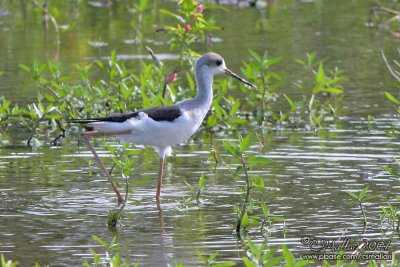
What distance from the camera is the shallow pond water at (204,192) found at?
6.96m

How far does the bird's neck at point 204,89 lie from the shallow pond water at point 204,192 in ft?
2.40

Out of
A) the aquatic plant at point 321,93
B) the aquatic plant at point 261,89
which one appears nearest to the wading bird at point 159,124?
the aquatic plant at point 261,89

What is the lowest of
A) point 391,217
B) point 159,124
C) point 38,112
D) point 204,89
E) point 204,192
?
point 38,112

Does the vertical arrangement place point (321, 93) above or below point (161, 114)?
below

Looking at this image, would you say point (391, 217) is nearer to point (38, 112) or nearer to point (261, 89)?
point (261, 89)

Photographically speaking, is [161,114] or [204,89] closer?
[161,114]

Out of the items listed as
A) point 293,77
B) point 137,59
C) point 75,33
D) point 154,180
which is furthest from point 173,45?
point 75,33

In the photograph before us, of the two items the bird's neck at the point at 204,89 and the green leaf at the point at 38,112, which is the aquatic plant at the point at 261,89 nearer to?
the bird's neck at the point at 204,89

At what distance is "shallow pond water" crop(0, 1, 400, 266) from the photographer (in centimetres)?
696

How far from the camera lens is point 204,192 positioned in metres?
8.38

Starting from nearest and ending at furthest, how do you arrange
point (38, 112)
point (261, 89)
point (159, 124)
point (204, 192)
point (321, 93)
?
point (159, 124)
point (204, 192)
point (38, 112)
point (261, 89)
point (321, 93)

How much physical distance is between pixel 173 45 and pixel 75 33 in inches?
253

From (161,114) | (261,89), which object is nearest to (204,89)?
(161,114)

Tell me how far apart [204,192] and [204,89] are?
853mm
